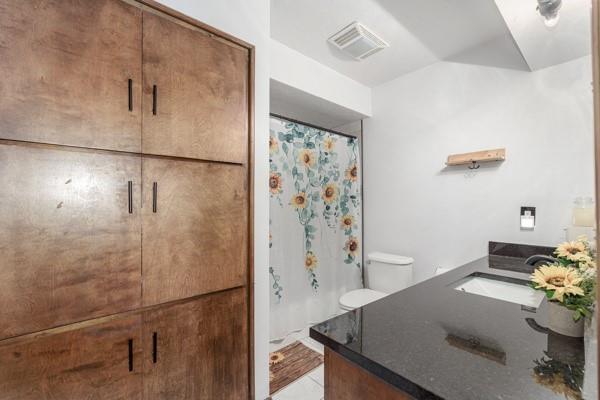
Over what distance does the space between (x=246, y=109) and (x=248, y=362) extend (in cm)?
135

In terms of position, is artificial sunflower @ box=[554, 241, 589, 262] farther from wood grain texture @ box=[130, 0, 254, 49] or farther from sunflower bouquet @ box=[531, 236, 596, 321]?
wood grain texture @ box=[130, 0, 254, 49]

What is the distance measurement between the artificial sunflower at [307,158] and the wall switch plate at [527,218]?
5.14 ft

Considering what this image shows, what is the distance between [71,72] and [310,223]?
1.85 metres

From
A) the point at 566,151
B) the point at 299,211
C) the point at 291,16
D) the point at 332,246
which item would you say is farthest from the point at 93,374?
the point at 566,151

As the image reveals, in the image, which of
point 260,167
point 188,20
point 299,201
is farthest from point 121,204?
point 299,201

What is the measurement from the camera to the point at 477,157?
2068 millimetres

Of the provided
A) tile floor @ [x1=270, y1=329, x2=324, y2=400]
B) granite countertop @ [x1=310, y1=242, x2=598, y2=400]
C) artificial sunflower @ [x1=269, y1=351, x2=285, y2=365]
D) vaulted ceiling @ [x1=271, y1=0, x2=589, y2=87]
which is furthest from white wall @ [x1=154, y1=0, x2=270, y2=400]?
granite countertop @ [x1=310, y1=242, x2=598, y2=400]

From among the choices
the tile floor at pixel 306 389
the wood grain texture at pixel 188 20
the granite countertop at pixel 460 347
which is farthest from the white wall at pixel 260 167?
the granite countertop at pixel 460 347

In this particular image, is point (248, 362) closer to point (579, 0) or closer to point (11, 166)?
point (11, 166)

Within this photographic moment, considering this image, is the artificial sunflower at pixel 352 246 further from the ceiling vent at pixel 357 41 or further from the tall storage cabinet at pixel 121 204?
the ceiling vent at pixel 357 41

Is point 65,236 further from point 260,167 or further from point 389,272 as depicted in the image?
point 389,272

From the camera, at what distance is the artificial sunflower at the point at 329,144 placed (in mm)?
2588

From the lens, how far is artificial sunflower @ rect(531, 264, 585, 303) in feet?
2.39

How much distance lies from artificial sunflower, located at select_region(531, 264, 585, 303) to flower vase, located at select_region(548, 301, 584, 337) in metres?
0.04
